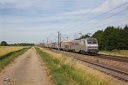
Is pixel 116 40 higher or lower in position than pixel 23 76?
higher

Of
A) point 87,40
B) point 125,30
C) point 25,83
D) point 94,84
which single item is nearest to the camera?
point 94,84

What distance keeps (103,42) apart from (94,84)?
6658cm

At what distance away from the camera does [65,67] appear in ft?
60.1

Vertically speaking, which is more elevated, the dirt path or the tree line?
the tree line

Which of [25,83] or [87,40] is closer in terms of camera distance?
[25,83]

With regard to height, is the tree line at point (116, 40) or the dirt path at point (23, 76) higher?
the tree line at point (116, 40)

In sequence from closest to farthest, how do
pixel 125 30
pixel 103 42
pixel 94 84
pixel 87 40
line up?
1. pixel 94 84
2. pixel 87 40
3. pixel 125 30
4. pixel 103 42

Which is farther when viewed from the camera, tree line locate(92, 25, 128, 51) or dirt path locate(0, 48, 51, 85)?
tree line locate(92, 25, 128, 51)

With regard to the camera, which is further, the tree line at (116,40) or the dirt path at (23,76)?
the tree line at (116,40)

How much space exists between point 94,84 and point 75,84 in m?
0.88

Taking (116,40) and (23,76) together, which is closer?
(23,76)

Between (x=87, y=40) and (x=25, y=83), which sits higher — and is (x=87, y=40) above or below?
above

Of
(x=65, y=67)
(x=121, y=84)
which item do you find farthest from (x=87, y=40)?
(x=121, y=84)

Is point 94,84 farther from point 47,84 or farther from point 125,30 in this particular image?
point 125,30
